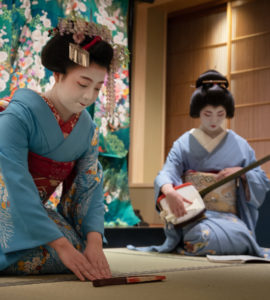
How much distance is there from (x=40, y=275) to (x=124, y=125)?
3643 mm

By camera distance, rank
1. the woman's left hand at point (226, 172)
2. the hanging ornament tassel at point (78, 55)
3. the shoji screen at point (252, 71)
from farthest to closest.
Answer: the shoji screen at point (252, 71), the woman's left hand at point (226, 172), the hanging ornament tassel at point (78, 55)

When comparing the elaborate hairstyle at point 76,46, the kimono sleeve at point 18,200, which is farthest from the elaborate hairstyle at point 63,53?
the kimono sleeve at point 18,200

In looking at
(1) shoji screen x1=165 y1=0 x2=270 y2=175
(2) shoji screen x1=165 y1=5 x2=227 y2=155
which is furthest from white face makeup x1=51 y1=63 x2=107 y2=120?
(2) shoji screen x1=165 y1=5 x2=227 y2=155

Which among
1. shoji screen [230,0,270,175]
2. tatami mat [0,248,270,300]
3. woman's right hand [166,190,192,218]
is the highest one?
shoji screen [230,0,270,175]

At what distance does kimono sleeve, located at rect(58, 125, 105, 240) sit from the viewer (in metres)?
2.47

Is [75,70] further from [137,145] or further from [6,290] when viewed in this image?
[137,145]

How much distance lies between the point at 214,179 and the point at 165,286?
1.84 meters

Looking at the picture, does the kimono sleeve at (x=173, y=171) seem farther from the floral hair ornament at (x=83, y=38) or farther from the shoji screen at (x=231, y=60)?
the shoji screen at (x=231, y=60)

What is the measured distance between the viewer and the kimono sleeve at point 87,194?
97.3 inches

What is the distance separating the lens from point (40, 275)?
2.30 meters

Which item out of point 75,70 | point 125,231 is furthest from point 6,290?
point 125,231

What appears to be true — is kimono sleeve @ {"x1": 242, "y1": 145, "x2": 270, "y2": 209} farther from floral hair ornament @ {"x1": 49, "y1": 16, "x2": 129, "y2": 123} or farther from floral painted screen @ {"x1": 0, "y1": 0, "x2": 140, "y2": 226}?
floral painted screen @ {"x1": 0, "y1": 0, "x2": 140, "y2": 226}

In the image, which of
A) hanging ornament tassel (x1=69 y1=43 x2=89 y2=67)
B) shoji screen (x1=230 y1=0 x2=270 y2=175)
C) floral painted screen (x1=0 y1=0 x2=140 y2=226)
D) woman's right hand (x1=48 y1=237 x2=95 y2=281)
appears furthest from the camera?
shoji screen (x1=230 y1=0 x2=270 y2=175)

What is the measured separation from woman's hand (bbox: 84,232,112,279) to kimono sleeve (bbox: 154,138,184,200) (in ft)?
4.91
